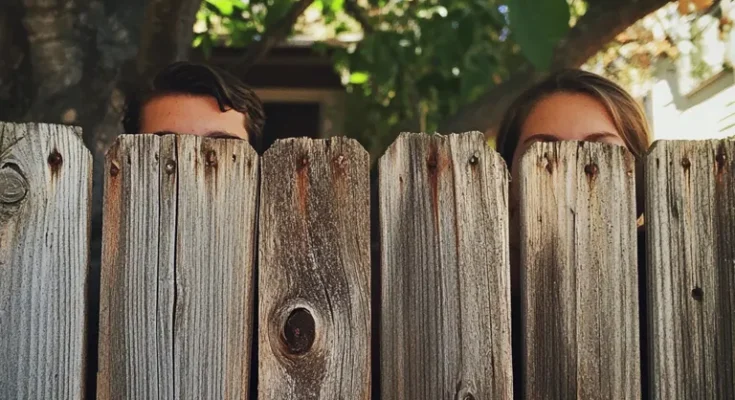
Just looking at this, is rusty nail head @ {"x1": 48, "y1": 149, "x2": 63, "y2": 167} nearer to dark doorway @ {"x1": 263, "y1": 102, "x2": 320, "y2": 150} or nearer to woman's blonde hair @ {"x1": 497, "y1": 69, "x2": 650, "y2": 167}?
woman's blonde hair @ {"x1": 497, "y1": 69, "x2": 650, "y2": 167}

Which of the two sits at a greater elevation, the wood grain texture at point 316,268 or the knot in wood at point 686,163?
the knot in wood at point 686,163

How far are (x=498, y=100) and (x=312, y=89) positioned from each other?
15.9ft

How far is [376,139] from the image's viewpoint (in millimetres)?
5816

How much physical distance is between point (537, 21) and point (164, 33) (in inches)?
55.2

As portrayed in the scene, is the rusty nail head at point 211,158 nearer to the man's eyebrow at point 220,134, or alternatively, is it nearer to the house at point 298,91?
the man's eyebrow at point 220,134

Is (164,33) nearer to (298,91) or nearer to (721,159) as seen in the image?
(721,159)

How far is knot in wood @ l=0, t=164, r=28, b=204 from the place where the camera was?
4.49 ft

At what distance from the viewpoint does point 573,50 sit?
356 centimetres

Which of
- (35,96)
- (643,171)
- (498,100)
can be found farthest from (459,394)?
(498,100)

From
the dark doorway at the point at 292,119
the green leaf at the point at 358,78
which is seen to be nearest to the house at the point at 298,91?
the dark doorway at the point at 292,119

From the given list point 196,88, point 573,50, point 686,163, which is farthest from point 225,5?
point 686,163

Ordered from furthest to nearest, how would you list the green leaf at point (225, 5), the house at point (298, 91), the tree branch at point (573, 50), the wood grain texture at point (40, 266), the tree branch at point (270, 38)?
the house at point (298, 91), the green leaf at point (225, 5), the tree branch at point (270, 38), the tree branch at point (573, 50), the wood grain texture at point (40, 266)

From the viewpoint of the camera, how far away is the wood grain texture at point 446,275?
1411 millimetres

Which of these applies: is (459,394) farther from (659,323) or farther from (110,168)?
Result: (110,168)
